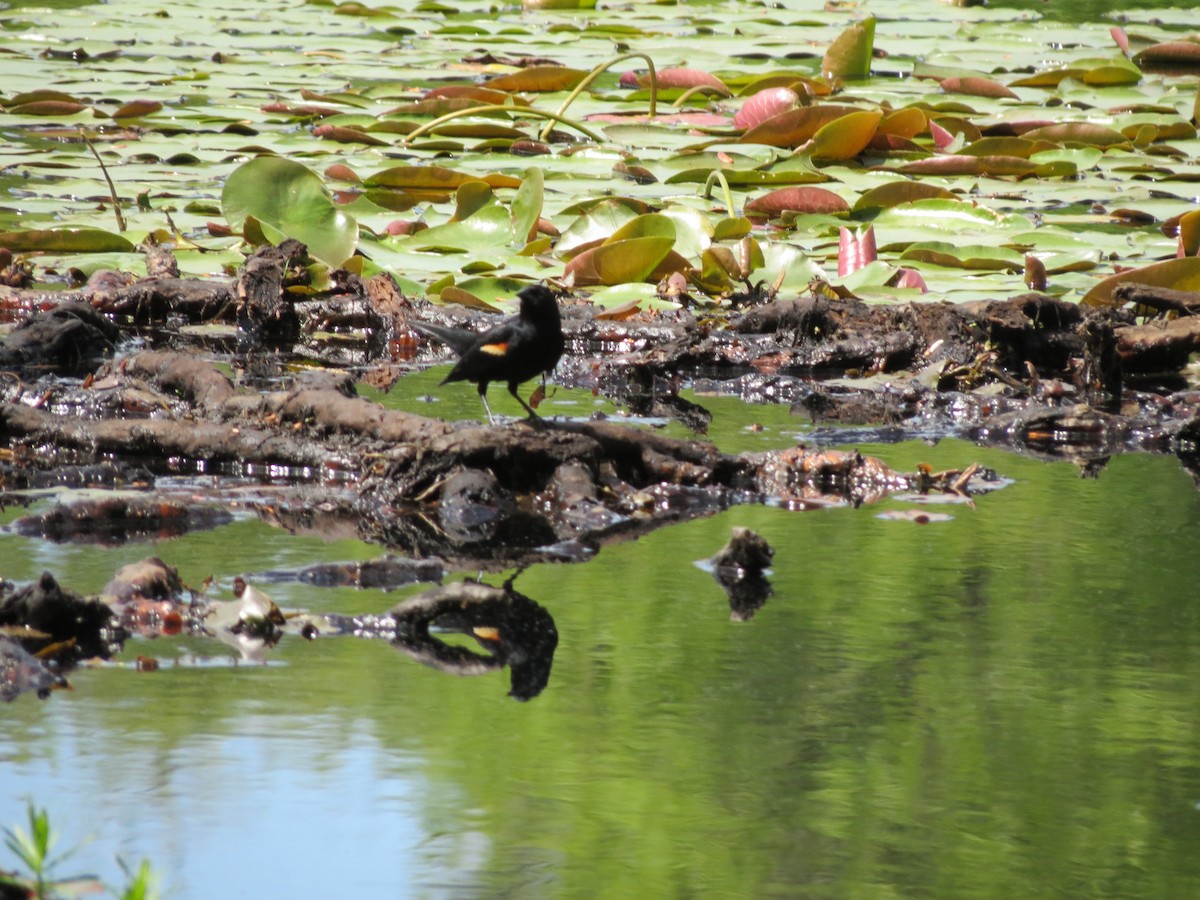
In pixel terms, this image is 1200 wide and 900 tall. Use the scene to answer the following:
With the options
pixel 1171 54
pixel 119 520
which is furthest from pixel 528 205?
pixel 1171 54

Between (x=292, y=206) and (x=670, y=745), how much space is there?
5.07 m

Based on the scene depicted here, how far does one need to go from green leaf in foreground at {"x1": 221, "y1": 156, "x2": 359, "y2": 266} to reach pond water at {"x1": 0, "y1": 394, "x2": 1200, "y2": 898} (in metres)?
3.54

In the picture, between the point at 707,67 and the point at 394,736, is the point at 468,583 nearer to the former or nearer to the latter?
the point at 394,736

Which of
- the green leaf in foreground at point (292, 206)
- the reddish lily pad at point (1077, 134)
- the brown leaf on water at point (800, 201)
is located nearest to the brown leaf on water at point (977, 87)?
the reddish lily pad at point (1077, 134)

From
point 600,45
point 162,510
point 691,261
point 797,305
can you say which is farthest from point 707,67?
point 162,510

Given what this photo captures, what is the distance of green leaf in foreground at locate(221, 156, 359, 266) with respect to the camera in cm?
718

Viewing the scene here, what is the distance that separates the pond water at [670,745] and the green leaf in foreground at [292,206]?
3.54 meters

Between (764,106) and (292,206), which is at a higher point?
(764,106)

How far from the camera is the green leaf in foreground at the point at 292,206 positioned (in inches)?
283

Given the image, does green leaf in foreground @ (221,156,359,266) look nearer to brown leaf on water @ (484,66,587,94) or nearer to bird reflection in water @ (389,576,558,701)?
brown leaf on water @ (484,66,587,94)

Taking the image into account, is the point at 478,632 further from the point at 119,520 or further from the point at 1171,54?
the point at 1171,54

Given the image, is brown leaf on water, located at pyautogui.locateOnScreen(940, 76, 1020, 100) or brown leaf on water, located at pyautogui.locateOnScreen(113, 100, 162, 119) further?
brown leaf on water, located at pyautogui.locateOnScreen(940, 76, 1020, 100)

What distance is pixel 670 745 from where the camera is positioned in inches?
106

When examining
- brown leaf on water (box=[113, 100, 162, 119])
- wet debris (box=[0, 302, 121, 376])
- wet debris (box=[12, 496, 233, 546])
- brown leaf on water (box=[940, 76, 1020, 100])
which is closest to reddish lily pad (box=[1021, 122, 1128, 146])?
brown leaf on water (box=[940, 76, 1020, 100])
